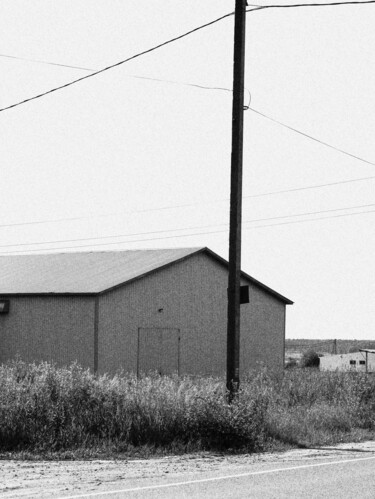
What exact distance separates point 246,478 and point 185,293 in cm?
2558

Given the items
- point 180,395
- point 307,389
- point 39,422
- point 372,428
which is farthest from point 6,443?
point 307,389

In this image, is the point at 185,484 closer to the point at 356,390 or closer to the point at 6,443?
the point at 6,443

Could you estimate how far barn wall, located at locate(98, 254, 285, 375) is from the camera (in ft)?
113

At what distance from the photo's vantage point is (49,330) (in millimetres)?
35125

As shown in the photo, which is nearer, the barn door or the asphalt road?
the asphalt road

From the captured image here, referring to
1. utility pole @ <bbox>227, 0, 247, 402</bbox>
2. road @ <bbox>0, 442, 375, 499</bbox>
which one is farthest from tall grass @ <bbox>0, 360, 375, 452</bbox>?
road @ <bbox>0, 442, 375, 499</bbox>

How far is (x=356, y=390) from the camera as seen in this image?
2355 cm

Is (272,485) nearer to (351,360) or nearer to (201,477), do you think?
(201,477)

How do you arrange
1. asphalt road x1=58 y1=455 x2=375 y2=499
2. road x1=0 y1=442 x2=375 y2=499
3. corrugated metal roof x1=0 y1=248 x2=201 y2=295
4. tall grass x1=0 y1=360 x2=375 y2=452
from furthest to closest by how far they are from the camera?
corrugated metal roof x1=0 y1=248 x2=201 y2=295 < tall grass x1=0 y1=360 x2=375 y2=452 < road x1=0 y1=442 x2=375 y2=499 < asphalt road x1=58 y1=455 x2=375 y2=499

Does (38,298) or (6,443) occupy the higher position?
(38,298)

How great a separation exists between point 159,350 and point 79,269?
5.84 metres

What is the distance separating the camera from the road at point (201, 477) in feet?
34.6

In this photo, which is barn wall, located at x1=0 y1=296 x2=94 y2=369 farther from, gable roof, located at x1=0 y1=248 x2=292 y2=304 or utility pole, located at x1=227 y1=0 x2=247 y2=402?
utility pole, located at x1=227 y1=0 x2=247 y2=402

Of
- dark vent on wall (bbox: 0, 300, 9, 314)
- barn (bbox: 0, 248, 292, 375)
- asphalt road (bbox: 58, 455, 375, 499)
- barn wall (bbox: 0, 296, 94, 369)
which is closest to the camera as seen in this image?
asphalt road (bbox: 58, 455, 375, 499)
